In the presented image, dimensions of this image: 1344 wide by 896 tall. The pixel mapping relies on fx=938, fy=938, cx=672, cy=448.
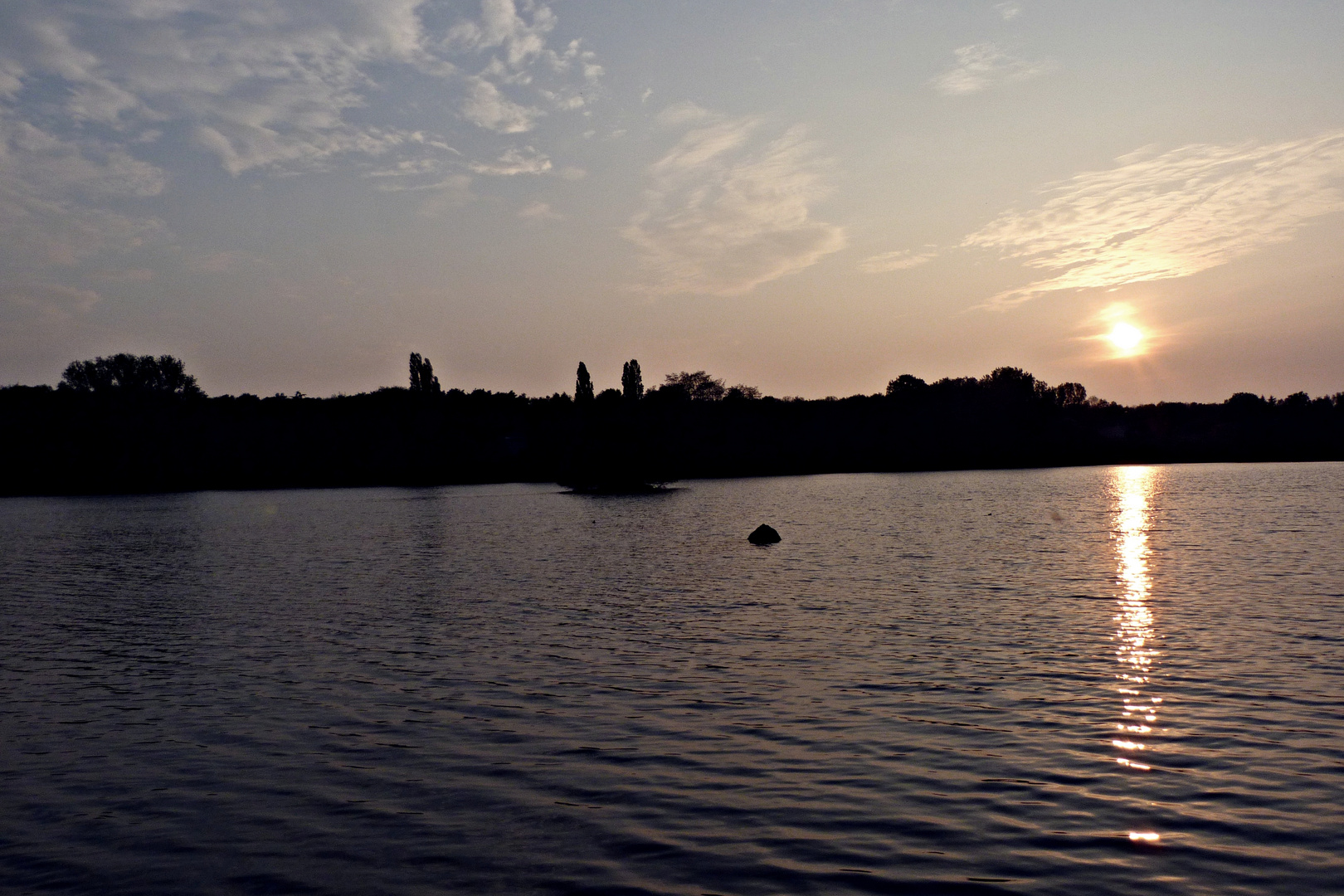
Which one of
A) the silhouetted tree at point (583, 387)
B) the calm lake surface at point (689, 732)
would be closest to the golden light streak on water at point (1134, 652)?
the calm lake surface at point (689, 732)

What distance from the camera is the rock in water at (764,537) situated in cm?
5981

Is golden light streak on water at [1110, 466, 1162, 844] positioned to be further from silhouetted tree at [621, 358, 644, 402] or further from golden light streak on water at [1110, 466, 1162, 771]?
silhouetted tree at [621, 358, 644, 402]

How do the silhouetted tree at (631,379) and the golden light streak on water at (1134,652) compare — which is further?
the silhouetted tree at (631,379)

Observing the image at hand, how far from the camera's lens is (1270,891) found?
34.0ft

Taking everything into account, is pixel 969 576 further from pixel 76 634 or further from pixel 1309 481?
pixel 1309 481

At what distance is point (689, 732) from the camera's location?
17.3 meters

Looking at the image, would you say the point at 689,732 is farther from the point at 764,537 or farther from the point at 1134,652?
the point at 764,537

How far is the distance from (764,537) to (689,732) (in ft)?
142

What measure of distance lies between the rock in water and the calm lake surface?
15377 mm

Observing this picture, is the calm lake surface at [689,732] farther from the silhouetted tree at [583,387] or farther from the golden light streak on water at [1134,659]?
the silhouetted tree at [583,387]

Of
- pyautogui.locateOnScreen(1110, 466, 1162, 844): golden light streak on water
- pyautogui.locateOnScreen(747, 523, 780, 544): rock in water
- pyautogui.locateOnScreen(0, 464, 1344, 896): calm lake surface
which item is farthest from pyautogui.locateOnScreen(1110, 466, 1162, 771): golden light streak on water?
pyautogui.locateOnScreen(747, 523, 780, 544): rock in water

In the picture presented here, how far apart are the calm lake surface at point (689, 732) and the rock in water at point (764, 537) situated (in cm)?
1538

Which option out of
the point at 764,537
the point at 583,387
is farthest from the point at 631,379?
the point at 764,537

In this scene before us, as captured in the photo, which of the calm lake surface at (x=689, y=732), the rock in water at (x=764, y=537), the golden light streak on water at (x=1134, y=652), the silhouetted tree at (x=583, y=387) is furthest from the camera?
the silhouetted tree at (x=583, y=387)
